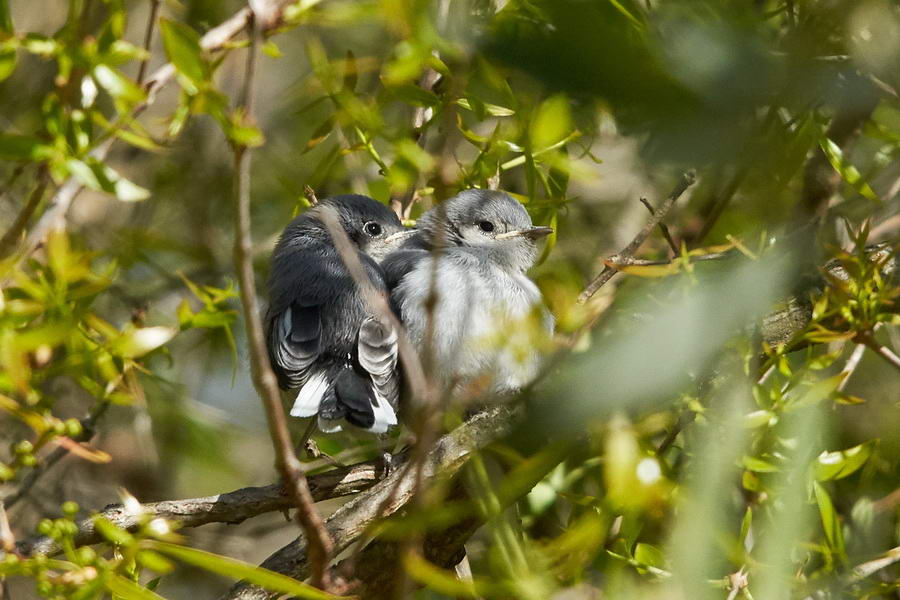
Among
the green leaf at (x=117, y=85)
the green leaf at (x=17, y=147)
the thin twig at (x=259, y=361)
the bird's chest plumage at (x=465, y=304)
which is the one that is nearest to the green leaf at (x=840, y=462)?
the bird's chest plumage at (x=465, y=304)

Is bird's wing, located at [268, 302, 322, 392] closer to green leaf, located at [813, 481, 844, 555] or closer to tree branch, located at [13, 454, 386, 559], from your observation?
tree branch, located at [13, 454, 386, 559]

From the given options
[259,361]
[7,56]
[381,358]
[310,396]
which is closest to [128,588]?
[259,361]

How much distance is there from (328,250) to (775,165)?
2.44m

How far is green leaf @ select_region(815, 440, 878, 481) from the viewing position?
172 cm

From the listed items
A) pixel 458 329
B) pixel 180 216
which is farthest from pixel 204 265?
pixel 458 329

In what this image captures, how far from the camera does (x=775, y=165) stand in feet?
2.89

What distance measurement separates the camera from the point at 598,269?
3436mm

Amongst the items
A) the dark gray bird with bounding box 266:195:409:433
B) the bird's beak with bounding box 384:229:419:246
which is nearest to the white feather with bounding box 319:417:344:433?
the dark gray bird with bounding box 266:195:409:433

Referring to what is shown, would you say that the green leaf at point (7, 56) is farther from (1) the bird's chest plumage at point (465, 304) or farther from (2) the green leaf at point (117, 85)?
(1) the bird's chest plumage at point (465, 304)

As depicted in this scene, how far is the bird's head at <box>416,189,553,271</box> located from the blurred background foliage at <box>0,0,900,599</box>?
15cm

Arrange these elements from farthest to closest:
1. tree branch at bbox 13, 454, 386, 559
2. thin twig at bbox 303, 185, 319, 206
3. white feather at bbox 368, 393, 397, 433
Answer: thin twig at bbox 303, 185, 319, 206, white feather at bbox 368, 393, 397, 433, tree branch at bbox 13, 454, 386, 559

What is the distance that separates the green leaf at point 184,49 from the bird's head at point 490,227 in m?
1.83

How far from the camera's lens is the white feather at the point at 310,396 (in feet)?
8.25

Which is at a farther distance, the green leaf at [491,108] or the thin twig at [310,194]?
the thin twig at [310,194]
